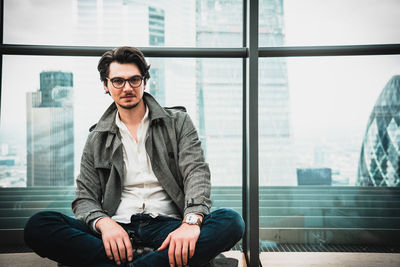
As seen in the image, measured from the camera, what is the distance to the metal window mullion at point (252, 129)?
5.44 feet

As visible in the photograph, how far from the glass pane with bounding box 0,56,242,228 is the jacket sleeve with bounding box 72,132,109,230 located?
434 mm

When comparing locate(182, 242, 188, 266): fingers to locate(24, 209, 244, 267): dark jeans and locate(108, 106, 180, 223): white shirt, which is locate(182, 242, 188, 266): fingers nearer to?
locate(24, 209, 244, 267): dark jeans

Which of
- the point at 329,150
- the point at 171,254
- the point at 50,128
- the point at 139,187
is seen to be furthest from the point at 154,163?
the point at 329,150

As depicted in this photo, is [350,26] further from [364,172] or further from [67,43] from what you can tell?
[67,43]

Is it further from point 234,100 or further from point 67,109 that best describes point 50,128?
point 234,100

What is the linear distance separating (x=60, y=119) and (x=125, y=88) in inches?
27.3

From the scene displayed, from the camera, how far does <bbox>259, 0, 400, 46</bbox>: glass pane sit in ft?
6.26

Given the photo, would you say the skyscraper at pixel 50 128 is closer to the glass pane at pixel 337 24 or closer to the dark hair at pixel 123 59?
the dark hair at pixel 123 59

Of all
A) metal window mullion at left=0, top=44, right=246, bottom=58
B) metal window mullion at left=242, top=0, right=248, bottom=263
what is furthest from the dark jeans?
metal window mullion at left=0, top=44, right=246, bottom=58

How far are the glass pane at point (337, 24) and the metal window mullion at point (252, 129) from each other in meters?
0.27

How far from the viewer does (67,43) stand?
189 cm

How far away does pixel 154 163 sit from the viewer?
1.50 m

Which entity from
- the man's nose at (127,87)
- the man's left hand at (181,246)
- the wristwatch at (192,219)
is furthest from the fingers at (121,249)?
the man's nose at (127,87)

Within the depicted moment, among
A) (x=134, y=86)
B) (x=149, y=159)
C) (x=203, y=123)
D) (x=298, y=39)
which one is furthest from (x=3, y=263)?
(x=298, y=39)
